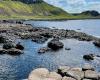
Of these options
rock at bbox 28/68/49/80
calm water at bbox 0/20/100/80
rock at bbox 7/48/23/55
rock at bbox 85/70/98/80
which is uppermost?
rock at bbox 28/68/49/80

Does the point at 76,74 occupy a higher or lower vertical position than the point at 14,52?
A: higher

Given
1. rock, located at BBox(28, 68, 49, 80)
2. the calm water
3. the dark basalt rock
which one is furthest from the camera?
the dark basalt rock

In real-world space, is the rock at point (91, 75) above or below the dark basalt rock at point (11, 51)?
above

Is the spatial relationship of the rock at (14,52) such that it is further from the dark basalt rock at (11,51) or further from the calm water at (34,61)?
the calm water at (34,61)

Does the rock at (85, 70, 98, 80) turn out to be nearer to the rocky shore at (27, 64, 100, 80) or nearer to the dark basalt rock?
the rocky shore at (27, 64, 100, 80)

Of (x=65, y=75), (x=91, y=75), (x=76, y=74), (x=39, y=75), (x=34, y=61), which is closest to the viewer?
(x=39, y=75)

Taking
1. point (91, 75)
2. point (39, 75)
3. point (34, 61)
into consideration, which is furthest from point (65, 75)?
point (34, 61)

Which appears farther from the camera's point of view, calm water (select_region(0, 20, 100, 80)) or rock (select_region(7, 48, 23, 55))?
rock (select_region(7, 48, 23, 55))

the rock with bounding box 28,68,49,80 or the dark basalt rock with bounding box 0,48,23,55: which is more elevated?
the rock with bounding box 28,68,49,80

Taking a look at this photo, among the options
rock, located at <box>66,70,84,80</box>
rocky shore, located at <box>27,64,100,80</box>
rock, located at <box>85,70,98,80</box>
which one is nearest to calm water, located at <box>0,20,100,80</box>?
rocky shore, located at <box>27,64,100,80</box>

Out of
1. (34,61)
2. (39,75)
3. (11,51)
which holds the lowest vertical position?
(34,61)

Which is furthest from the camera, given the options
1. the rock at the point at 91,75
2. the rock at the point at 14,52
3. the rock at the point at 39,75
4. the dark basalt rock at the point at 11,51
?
the dark basalt rock at the point at 11,51

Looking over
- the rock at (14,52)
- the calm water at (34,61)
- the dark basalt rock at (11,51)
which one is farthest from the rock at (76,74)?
the dark basalt rock at (11,51)

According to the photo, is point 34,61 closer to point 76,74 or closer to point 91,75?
point 76,74
